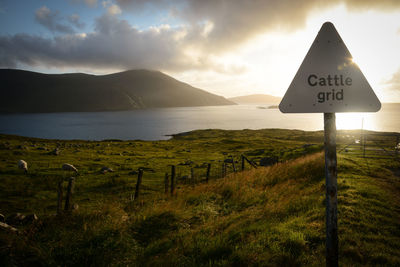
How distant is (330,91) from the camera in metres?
3.63

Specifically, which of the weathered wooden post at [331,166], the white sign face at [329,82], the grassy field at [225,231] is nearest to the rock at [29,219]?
the grassy field at [225,231]

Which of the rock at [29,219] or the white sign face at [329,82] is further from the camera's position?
the rock at [29,219]

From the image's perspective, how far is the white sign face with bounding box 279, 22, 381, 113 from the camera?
3617 mm

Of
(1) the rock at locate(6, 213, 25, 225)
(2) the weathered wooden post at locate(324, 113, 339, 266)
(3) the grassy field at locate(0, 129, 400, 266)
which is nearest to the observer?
(2) the weathered wooden post at locate(324, 113, 339, 266)

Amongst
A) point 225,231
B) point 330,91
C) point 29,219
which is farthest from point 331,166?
point 29,219

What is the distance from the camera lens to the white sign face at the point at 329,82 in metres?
3.62

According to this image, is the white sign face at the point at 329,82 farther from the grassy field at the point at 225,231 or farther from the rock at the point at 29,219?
the rock at the point at 29,219

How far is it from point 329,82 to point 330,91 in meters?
0.16

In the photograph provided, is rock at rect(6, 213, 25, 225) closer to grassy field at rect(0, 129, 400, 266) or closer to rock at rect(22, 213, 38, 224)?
rock at rect(22, 213, 38, 224)

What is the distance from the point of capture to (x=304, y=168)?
49.3ft

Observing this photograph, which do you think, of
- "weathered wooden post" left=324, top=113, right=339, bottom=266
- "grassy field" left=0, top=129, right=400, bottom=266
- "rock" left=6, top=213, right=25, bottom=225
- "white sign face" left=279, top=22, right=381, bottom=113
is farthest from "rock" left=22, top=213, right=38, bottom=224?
"white sign face" left=279, top=22, right=381, bottom=113

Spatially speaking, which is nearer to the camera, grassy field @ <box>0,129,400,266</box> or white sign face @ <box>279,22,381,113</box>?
white sign face @ <box>279,22,381,113</box>

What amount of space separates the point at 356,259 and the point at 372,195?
6244 millimetres

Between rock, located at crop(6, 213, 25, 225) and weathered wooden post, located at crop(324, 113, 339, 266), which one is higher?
weathered wooden post, located at crop(324, 113, 339, 266)
